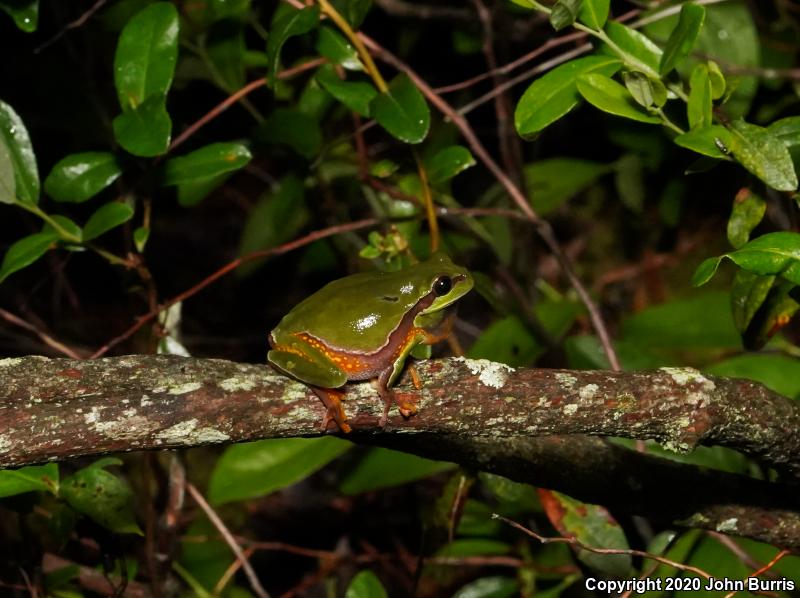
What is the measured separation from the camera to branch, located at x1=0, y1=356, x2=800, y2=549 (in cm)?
137

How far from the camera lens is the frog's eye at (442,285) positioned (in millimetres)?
1914

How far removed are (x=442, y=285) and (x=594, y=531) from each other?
74 cm

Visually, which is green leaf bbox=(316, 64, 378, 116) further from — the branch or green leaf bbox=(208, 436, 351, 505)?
green leaf bbox=(208, 436, 351, 505)

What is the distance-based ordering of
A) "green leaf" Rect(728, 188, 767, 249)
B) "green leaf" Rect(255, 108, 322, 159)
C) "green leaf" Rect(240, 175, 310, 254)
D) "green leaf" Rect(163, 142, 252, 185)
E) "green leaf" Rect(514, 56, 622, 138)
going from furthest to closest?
"green leaf" Rect(240, 175, 310, 254), "green leaf" Rect(255, 108, 322, 159), "green leaf" Rect(163, 142, 252, 185), "green leaf" Rect(728, 188, 767, 249), "green leaf" Rect(514, 56, 622, 138)

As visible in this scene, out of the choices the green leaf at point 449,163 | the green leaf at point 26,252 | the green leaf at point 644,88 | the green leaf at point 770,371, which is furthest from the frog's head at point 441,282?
the green leaf at point 770,371

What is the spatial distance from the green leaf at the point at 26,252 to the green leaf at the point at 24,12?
509 millimetres

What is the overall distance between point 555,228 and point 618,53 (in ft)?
10.2

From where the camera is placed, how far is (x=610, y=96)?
A: 168 centimetres

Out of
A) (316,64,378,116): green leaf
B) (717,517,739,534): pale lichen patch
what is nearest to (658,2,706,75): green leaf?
(316,64,378,116): green leaf

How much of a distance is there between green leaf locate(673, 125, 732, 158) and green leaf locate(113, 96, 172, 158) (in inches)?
42.5

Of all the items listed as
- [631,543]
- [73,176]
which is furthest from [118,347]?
[631,543]

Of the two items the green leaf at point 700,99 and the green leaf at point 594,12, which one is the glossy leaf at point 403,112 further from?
the green leaf at point 700,99

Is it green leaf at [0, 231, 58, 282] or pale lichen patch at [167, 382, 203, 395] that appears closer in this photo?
pale lichen patch at [167, 382, 203, 395]

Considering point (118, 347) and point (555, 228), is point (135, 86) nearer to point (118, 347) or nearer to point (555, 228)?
point (118, 347)
